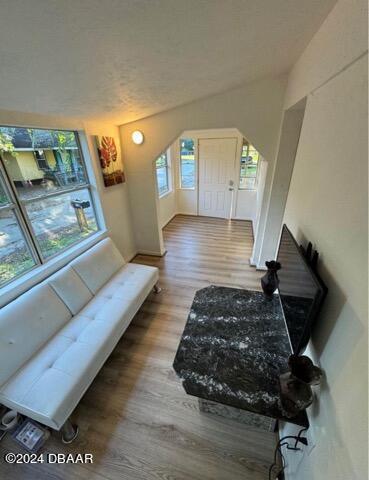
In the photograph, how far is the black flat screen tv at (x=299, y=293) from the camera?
3.05 feet

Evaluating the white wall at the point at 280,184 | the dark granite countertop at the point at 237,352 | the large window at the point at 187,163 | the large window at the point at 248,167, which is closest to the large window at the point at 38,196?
the dark granite countertop at the point at 237,352

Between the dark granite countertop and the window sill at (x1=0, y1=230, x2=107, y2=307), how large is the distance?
148 centimetres

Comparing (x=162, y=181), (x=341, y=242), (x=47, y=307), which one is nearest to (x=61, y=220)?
(x=47, y=307)

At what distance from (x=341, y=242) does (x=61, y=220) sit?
2551mm

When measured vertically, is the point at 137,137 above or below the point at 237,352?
above

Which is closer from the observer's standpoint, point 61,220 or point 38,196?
point 38,196

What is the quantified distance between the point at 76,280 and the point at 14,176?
1.09m

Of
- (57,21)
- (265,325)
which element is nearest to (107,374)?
(265,325)

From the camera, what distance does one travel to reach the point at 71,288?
1974 mm

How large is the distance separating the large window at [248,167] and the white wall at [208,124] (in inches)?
84.5

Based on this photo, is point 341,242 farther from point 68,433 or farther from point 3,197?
point 3,197

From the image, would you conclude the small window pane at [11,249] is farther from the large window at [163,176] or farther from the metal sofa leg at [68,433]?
the large window at [163,176]

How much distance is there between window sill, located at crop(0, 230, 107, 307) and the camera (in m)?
1.67

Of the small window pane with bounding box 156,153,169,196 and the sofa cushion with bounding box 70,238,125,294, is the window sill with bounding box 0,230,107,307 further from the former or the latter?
the small window pane with bounding box 156,153,169,196
